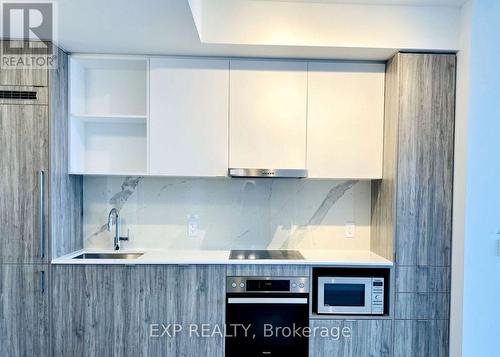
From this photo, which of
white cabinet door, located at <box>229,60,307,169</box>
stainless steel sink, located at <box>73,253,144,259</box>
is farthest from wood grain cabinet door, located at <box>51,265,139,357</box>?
white cabinet door, located at <box>229,60,307,169</box>

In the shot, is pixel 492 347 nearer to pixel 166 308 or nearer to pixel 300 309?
pixel 300 309

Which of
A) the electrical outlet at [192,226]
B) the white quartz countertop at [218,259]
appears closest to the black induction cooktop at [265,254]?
the white quartz countertop at [218,259]

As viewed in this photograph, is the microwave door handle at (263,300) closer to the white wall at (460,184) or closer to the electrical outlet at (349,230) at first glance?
the electrical outlet at (349,230)

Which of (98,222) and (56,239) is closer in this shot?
(56,239)

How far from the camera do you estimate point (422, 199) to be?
218cm

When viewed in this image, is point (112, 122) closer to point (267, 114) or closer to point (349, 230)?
point (267, 114)

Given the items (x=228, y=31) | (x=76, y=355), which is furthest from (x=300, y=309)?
(x=228, y=31)

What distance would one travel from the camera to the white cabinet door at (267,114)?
2.32m

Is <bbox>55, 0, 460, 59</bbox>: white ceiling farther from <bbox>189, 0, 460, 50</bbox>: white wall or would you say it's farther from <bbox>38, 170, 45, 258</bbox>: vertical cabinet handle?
<bbox>38, 170, 45, 258</bbox>: vertical cabinet handle

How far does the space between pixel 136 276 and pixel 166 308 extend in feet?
1.00

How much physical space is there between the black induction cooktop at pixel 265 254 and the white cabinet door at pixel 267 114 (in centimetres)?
69

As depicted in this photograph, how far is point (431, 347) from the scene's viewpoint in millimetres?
2156

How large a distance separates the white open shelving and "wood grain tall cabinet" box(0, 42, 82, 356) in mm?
366

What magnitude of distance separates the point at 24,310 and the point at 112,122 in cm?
149
